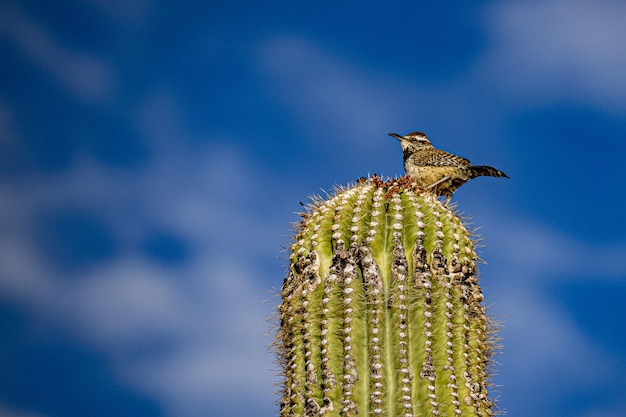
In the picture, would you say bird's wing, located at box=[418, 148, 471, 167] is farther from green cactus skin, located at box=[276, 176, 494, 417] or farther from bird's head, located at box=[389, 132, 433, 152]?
green cactus skin, located at box=[276, 176, 494, 417]

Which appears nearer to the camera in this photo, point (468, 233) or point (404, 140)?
point (468, 233)

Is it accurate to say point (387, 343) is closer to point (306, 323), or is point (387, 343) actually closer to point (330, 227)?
point (306, 323)

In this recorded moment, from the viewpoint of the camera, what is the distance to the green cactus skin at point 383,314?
160 inches

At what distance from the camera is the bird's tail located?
25.2 ft

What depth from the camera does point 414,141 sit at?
8.74 metres

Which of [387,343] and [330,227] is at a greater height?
[330,227]

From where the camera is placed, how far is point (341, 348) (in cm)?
411

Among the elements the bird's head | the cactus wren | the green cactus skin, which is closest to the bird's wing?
the cactus wren

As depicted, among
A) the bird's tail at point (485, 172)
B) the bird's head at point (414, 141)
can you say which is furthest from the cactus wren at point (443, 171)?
the bird's head at point (414, 141)

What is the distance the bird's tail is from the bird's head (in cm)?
97

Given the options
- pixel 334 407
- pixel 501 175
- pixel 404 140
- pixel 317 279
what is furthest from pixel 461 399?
pixel 404 140

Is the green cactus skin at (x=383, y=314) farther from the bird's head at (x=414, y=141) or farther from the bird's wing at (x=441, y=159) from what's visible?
the bird's head at (x=414, y=141)

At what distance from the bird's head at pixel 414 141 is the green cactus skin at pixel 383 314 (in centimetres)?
402

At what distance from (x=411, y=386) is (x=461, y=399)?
1.08 ft
